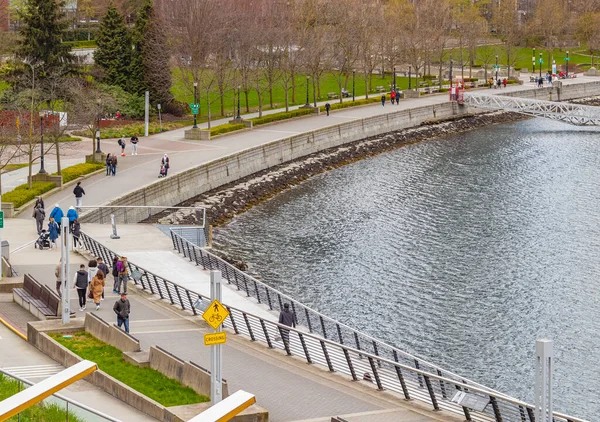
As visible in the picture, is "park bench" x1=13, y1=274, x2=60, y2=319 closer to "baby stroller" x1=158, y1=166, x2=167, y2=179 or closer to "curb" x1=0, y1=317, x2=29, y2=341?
"curb" x1=0, y1=317, x2=29, y2=341

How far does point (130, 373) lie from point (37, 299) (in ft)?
28.4

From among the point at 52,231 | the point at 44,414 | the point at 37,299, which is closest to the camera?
the point at 44,414

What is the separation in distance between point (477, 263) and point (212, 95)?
53.0 m

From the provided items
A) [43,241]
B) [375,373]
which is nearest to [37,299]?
[43,241]

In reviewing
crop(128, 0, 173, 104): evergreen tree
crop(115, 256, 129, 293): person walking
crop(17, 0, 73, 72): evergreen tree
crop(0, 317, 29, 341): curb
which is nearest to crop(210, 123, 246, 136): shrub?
crop(128, 0, 173, 104): evergreen tree

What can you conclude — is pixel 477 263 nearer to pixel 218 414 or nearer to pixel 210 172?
pixel 210 172

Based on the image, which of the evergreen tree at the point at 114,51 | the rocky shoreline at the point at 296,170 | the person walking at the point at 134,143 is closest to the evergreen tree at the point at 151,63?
the evergreen tree at the point at 114,51

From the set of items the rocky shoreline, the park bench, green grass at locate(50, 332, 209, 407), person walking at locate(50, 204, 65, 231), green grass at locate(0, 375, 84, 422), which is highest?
green grass at locate(0, 375, 84, 422)

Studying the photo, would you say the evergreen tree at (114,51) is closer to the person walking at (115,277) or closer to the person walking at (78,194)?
Result: the person walking at (78,194)

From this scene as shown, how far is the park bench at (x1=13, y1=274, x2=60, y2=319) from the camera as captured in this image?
3322cm

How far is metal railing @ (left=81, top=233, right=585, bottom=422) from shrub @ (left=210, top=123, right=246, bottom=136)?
38.4 m

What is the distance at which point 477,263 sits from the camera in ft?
169

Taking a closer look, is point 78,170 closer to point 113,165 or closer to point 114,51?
point 113,165

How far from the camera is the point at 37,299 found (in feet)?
114
